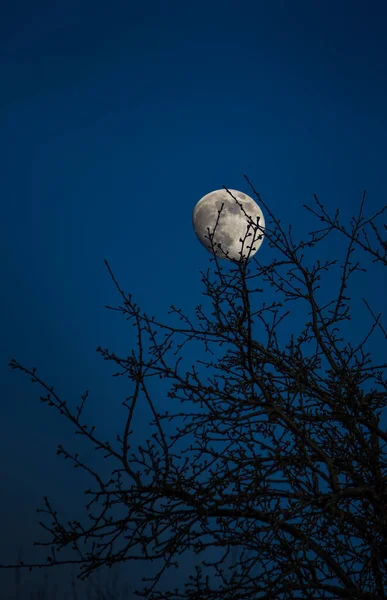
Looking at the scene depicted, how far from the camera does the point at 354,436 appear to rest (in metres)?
3.77

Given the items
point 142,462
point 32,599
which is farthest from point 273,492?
point 32,599

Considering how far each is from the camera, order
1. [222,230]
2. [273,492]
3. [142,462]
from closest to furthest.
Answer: [273,492]
[142,462]
[222,230]

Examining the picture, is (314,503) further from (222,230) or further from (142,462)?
(222,230)

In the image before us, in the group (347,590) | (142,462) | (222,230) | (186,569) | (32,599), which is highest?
(186,569)

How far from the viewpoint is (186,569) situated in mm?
129000

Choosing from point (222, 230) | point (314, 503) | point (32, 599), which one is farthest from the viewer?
point (32, 599)

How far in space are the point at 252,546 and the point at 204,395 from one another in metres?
1.04

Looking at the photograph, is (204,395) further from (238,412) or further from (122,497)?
(122,497)

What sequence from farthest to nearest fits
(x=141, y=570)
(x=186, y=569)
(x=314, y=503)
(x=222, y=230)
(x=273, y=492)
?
1. (x=186, y=569)
2. (x=141, y=570)
3. (x=222, y=230)
4. (x=273, y=492)
5. (x=314, y=503)

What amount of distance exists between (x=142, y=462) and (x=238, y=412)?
0.75 meters

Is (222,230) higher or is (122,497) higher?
(222,230)

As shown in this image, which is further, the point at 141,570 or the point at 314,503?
the point at 141,570

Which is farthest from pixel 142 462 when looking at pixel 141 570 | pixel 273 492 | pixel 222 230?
pixel 141 570

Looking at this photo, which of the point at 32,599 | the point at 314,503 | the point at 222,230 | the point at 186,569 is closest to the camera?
the point at 314,503
